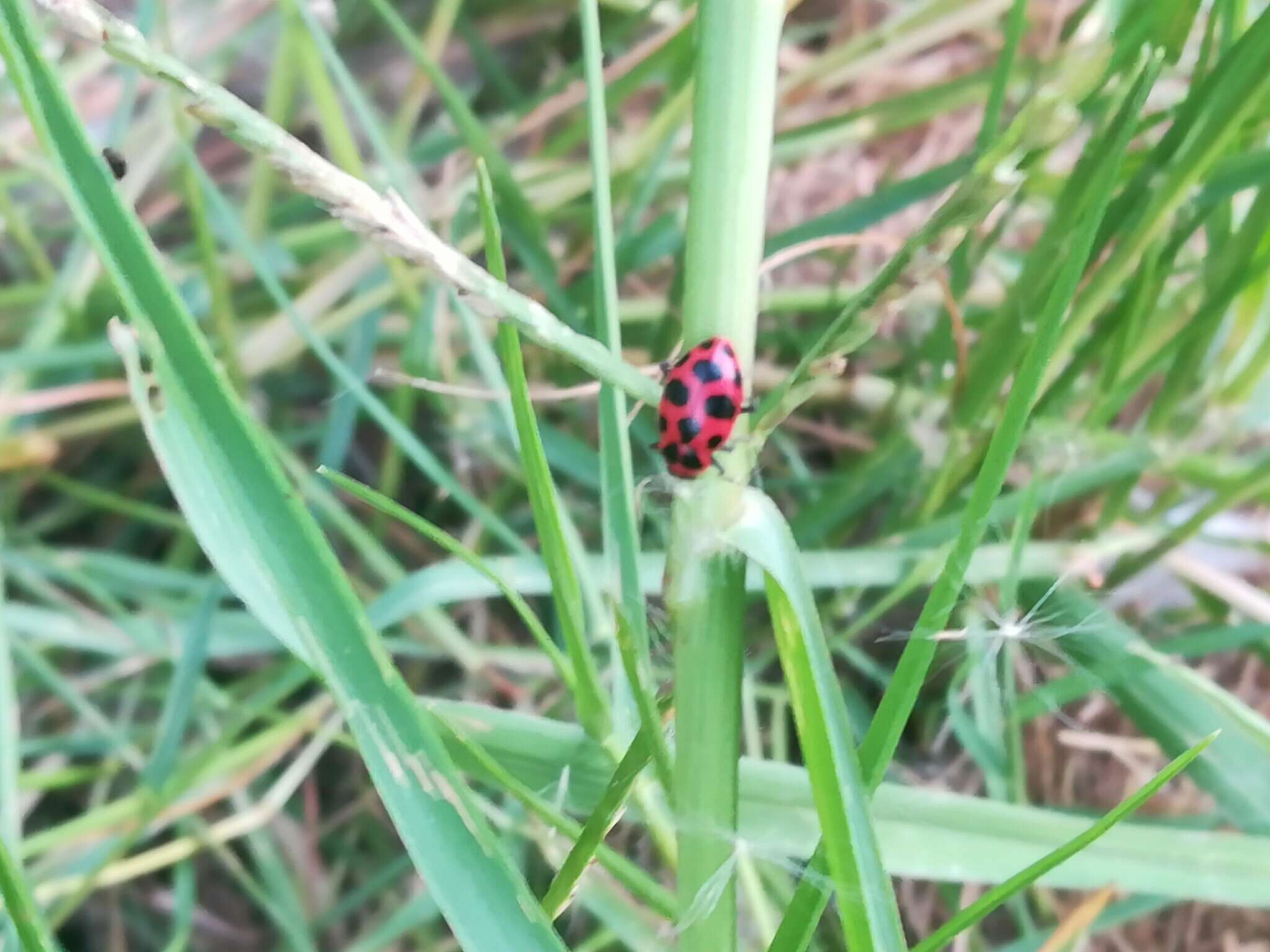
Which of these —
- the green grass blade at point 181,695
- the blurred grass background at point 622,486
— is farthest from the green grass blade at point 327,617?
the green grass blade at point 181,695

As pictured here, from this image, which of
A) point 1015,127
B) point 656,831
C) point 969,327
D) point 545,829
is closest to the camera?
point 1015,127

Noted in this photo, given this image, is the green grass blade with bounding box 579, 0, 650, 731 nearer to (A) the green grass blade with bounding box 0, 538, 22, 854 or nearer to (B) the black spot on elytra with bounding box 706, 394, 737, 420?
(B) the black spot on elytra with bounding box 706, 394, 737, 420

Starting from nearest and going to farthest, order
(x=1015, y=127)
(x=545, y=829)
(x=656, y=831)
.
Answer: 1. (x=1015, y=127)
2. (x=656, y=831)
3. (x=545, y=829)

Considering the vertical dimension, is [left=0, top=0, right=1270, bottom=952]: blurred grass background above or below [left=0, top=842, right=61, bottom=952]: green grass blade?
above

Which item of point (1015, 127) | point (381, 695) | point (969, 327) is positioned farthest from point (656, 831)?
point (969, 327)

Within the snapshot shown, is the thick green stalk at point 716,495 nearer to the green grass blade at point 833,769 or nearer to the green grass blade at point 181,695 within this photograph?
the green grass blade at point 833,769

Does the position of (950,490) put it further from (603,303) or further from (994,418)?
(603,303)

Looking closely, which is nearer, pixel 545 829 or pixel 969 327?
pixel 545 829

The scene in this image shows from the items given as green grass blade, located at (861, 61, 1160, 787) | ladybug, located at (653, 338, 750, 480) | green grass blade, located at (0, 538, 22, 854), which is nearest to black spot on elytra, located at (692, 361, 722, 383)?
ladybug, located at (653, 338, 750, 480)
